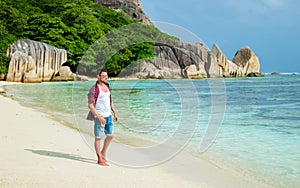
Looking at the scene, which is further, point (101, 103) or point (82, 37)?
point (82, 37)

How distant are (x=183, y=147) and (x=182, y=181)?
2385 mm

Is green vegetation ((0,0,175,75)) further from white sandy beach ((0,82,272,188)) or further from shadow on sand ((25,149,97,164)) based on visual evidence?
shadow on sand ((25,149,97,164))

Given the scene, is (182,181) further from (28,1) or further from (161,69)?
(28,1)

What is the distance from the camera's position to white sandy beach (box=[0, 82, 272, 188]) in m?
3.71

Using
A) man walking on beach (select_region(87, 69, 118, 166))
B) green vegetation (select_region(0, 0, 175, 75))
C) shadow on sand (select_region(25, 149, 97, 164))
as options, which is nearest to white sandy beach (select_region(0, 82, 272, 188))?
shadow on sand (select_region(25, 149, 97, 164))

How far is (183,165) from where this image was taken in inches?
208

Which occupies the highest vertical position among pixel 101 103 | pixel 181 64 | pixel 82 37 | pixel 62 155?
pixel 82 37

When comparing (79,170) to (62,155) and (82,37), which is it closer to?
(62,155)

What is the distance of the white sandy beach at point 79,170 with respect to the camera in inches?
146

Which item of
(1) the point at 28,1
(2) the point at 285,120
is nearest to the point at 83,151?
(2) the point at 285,120

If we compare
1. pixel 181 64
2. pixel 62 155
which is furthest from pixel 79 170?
pixel 181 64

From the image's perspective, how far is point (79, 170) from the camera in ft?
13.8

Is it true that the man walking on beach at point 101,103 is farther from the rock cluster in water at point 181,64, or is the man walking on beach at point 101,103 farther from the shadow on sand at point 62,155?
the rock cluster in water at point 181,64

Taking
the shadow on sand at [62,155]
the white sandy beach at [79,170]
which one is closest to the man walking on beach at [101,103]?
the shadow on sand at [62,155]
